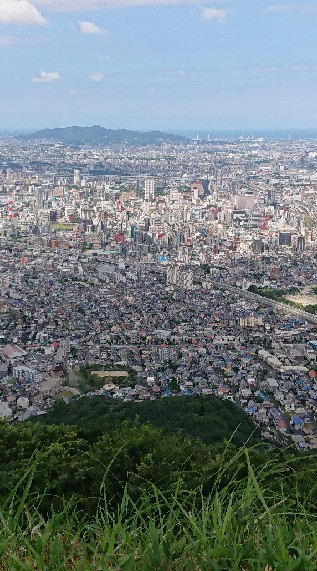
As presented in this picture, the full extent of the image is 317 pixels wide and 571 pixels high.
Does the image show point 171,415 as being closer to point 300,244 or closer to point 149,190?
point 300,244

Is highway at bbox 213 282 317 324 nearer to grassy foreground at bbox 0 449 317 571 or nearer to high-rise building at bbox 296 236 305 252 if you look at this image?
high-rise building at bbox 296 236 305 252

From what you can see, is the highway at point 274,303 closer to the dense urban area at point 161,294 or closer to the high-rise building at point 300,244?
the dense urban area at point 161,294

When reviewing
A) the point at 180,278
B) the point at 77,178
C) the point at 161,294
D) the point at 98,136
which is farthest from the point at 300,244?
the point at 98,136

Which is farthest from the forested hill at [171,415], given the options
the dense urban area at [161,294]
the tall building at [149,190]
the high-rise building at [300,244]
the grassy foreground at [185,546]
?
the tall building at [149,190]

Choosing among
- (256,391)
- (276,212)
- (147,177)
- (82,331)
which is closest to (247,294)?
(82,331)

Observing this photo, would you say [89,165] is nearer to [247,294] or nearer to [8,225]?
[8,225]

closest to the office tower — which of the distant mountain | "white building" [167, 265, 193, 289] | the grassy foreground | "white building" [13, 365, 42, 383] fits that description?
"white building" [167, 265, 193, 289]
